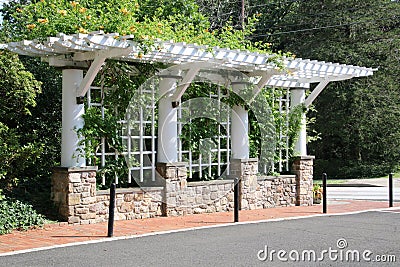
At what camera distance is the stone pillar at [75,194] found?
11.7 metres

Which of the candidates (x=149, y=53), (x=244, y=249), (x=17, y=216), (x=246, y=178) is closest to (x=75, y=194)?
(x=17, y=216)

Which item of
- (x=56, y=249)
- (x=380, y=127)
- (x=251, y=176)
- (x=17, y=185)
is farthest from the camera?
(x=380, y=127)

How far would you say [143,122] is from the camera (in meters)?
13.5

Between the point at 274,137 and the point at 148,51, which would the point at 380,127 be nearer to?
the point at 274,137

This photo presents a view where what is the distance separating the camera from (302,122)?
665 inches

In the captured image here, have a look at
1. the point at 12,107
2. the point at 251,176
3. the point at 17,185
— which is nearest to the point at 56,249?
the point at 17,185

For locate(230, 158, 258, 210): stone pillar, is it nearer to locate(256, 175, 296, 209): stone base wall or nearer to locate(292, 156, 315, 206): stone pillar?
A: locate(256, 175, 296, 209): stone base wall

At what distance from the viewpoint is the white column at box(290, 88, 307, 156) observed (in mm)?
16844

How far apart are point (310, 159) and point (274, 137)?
1.32 m

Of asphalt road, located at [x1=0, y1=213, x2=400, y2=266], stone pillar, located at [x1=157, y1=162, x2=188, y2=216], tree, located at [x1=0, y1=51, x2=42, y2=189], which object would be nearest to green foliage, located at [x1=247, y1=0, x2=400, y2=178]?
stone pillar, located at [x1=157, y1=162, x2=188, y2=216]

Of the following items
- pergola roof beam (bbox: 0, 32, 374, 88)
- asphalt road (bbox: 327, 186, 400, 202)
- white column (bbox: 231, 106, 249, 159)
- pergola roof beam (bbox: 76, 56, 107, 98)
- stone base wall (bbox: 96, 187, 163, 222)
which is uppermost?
pergola roof beam (bbox: 0, 32, 374, 88)

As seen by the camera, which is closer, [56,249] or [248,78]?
[56,249]

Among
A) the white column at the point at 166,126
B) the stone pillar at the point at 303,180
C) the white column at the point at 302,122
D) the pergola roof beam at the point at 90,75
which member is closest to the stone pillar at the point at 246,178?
the stone pillar at the point at 303,180

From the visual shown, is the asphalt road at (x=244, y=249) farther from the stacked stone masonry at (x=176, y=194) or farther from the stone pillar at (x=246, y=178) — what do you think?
the stone pillar at (x=246, y=178)
